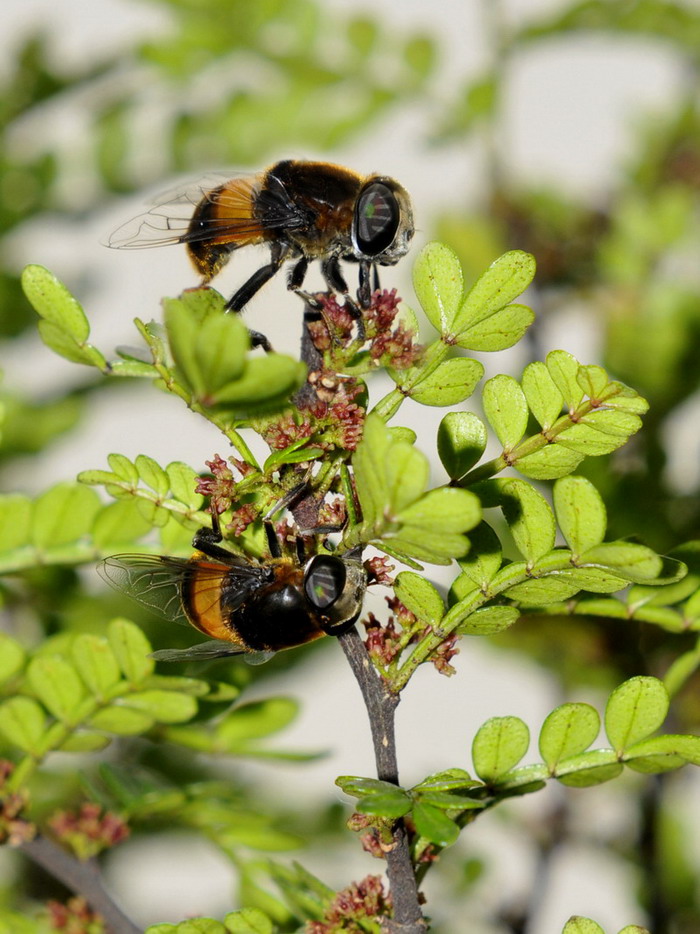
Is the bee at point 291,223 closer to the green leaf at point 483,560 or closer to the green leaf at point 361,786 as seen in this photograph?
the green leaf at point 483,560

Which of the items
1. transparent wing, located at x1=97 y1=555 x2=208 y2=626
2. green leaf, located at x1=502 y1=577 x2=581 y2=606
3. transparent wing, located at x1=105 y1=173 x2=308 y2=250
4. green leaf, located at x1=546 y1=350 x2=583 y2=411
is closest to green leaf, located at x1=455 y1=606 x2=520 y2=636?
green leaf, located at x1=502 y1=577 x2=581 y2=606

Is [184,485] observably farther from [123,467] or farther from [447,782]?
[447,782]

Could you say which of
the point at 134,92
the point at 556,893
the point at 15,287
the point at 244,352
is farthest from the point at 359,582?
the point at 556,893

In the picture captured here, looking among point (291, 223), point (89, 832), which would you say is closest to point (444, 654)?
point (89, 832)

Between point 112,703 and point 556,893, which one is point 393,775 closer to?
point 112,703

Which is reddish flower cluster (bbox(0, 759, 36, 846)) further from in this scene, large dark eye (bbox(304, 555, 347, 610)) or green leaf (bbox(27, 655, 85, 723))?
large dark eye (bbox(304, 555, 347, 610))
